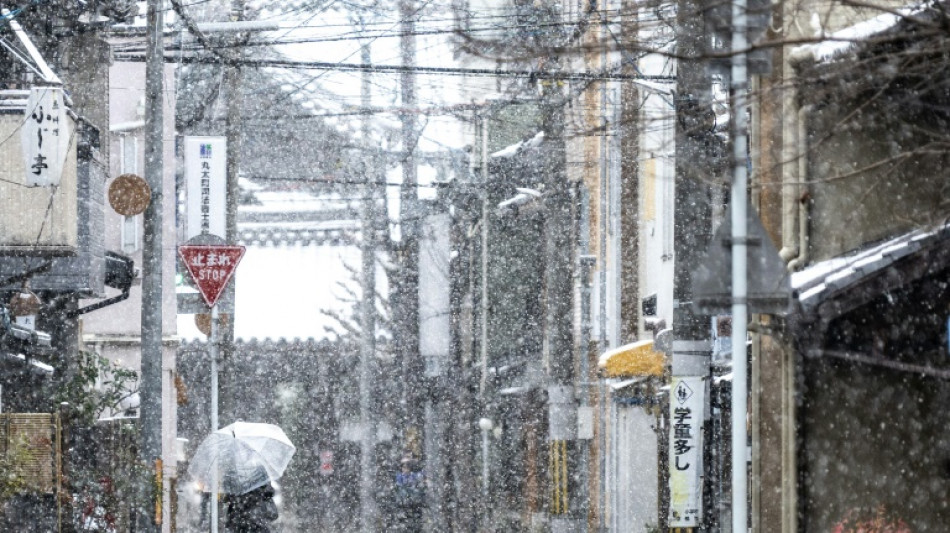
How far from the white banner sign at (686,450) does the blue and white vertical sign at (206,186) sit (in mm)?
8241

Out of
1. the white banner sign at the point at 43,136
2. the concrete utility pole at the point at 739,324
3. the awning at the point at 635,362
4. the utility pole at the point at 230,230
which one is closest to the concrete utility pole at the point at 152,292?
the white banner sign at the point at 43,136

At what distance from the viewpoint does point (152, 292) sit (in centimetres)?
1483

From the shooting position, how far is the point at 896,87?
7.95 m

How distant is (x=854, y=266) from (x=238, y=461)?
945 cm

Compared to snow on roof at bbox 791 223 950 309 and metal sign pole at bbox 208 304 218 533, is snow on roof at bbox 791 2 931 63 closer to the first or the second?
snow on roof at bbox 791 223 950 309

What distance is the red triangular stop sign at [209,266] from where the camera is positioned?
15.4 m

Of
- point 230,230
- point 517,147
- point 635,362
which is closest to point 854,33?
point 635,362

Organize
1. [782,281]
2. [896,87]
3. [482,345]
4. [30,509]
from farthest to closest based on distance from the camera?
[482,345]
[30,509]
[896,87]
[782,281]

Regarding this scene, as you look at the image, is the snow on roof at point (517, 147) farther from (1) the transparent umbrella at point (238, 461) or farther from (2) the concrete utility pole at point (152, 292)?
(2) the concrete utility pole at point (152, 292)

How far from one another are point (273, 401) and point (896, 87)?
1553 inches

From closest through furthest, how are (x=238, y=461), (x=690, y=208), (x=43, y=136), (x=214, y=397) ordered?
(x=690, y=208), (x=43, y=136), (x=238, y=461), (x=214, y=397)

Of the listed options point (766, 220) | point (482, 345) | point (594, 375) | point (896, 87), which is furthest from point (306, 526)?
point (896, 87)

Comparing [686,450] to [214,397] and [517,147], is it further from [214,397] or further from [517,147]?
[517,147]

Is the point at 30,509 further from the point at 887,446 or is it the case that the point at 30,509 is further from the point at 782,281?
the point at 782,281
